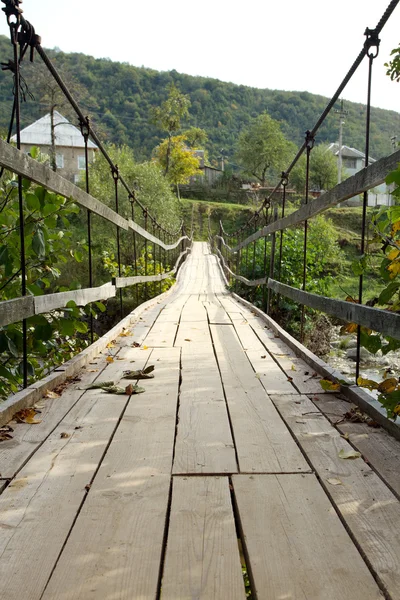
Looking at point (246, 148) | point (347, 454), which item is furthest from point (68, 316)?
point (246, 148)

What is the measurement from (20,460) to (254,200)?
44.2 m

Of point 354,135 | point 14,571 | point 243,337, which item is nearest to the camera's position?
point 14,571

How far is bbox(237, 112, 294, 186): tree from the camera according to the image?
50594 millimetres

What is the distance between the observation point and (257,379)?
2449mm

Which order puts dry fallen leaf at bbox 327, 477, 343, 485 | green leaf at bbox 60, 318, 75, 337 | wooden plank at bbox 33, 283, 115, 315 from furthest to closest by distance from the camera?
green leaf at bbox 60, 318, 75, 337 → wooden plank at bbox 33, 283, 115, 315 → dry fallen leaf at bbox 327, 477, 343, 485

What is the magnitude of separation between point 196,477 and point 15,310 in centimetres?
81

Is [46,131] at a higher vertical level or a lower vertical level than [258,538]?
higher

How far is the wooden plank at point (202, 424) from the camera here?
1438mm

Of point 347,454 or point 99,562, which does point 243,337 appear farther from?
point 99,562

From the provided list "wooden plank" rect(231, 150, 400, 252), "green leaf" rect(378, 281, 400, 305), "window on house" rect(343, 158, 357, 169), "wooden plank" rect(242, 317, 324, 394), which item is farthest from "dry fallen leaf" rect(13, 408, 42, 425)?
"window on house" rect(343, 158, 357, 169)

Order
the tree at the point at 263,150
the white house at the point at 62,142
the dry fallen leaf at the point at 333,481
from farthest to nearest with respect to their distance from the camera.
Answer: the tree at the point at 263,150, the white house at the point at 62,142, the dry fallen leaf at the point at 333,481

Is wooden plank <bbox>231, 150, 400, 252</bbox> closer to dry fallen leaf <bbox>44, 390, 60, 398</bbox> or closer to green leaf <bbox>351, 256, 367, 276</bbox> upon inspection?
green leaf <bbox>351, 256, 367, 276</bbox>

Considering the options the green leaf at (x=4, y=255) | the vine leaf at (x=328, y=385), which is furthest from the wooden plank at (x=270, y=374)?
the green leaf at (x=4, y=255)

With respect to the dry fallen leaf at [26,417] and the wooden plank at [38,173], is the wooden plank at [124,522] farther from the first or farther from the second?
the wooden plank at [38,173]
